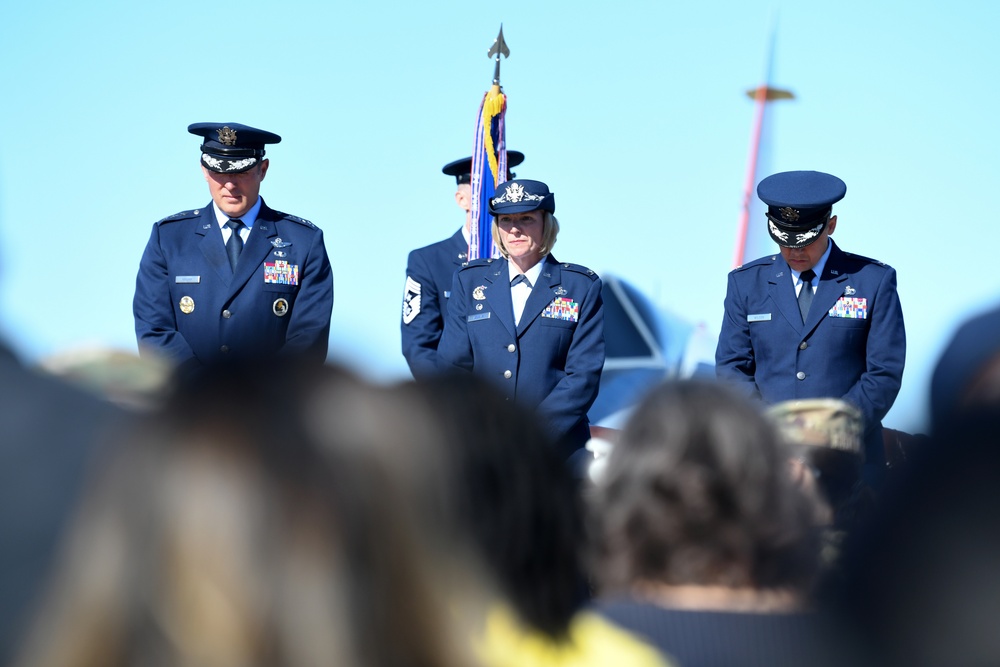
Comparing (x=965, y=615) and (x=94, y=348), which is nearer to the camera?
(x=965, y=615)

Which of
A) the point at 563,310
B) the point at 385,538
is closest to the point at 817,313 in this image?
the point at 563,310

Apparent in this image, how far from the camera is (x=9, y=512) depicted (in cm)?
180

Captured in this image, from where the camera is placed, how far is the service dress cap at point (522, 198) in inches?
243

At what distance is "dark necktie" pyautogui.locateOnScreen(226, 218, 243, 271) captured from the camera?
626cm

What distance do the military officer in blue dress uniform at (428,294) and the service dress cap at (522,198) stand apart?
3.25 feet

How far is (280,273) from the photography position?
6.26 m

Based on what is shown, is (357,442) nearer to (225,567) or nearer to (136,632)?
(225,567)

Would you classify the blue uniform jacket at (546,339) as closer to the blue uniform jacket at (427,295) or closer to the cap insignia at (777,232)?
the blue uniform jacket at (427,295)

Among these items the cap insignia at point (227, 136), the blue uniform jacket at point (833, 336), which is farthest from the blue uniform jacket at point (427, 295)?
the blue uniform jacket at point (833, 336)

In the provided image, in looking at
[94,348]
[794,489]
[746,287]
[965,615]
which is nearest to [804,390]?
[746,287]

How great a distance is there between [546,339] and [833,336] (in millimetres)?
1327

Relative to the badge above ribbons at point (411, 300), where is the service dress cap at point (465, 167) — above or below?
above

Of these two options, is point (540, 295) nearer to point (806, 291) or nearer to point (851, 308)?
point (806, 291)

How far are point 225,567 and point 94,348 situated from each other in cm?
104
